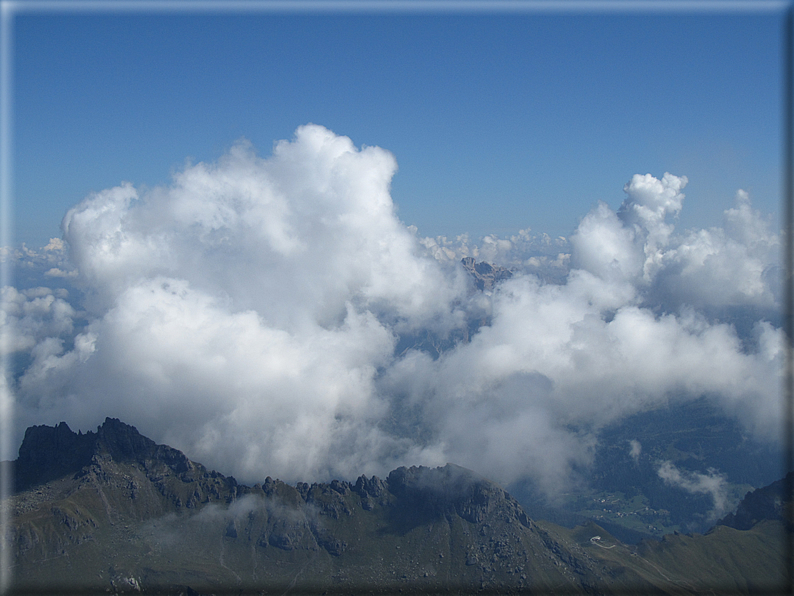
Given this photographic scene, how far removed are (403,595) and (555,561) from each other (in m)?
50.7

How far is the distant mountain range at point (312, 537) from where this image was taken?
10238 cm

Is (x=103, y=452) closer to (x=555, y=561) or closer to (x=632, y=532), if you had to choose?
(x=555, y=561)

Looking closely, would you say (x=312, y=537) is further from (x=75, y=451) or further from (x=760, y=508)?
(x=760, y=508)

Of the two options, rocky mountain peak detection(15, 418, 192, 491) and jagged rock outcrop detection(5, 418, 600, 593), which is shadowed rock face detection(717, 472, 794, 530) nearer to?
jagged rock outcrop detection(5, 418, 600, 593)

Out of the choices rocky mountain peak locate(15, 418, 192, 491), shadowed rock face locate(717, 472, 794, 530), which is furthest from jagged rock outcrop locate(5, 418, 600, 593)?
shadowed rock face locate(717, 472, 794, 530)

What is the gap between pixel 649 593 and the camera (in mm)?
96875

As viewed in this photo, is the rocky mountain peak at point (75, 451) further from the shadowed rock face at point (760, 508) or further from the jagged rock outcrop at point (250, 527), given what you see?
the shadowed rock face at point (760, 508)

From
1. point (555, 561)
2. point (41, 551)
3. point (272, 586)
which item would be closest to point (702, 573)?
point (555, 561)

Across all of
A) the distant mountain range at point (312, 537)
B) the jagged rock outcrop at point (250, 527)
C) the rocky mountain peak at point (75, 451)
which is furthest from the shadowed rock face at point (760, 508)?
the rocky mountain peak at point (75, 451)

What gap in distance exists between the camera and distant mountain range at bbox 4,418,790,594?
336 feet

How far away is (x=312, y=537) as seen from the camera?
128250mm

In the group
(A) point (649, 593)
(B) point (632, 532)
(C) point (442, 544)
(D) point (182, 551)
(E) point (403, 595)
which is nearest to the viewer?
(E) point (403, 595)

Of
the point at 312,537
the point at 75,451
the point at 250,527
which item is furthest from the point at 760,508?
the point at 75,451

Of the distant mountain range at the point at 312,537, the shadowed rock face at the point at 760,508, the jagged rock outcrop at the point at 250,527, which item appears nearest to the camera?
the distant mountain range at the point at 312,537
